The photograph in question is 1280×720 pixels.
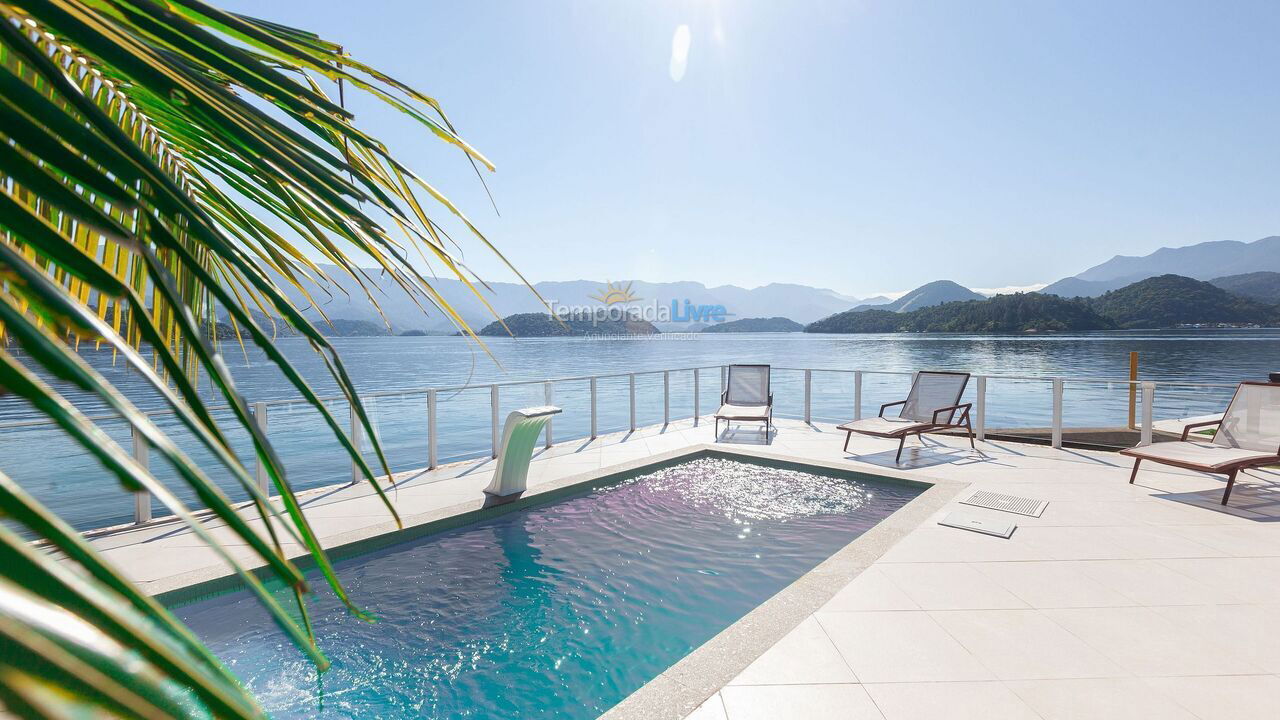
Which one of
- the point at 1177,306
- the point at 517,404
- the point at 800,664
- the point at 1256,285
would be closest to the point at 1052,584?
the point at 800,664

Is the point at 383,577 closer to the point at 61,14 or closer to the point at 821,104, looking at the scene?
the point at 61,14

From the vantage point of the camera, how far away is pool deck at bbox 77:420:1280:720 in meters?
2.26

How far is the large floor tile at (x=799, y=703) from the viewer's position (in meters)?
2.17

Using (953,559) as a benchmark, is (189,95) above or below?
above

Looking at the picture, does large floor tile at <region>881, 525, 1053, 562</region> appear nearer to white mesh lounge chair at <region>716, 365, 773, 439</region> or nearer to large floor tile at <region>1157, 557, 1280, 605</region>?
large floor tile at <region>1157, 557, 1280, 605</region>

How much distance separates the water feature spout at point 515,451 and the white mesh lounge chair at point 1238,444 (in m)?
5.03

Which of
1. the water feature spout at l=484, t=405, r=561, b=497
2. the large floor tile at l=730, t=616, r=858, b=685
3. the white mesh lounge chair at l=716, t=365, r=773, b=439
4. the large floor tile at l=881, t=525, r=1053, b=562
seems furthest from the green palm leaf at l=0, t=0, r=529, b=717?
the white mesh lounge chair at l=716, t=365, r=773, b=439

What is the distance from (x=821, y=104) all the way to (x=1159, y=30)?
5.95m

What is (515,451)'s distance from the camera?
4.65 meters

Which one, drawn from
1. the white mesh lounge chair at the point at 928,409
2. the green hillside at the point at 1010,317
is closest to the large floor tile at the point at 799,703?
the white mesh lounge chair at the point at 928,409

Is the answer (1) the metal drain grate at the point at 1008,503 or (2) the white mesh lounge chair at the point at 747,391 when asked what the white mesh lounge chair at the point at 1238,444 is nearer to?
(1) the metal drain grate at the point at 1008,503

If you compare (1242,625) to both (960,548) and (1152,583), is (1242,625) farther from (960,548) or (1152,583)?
(960,548)

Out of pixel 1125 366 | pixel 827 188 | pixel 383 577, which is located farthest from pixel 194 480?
pixel 1125 366

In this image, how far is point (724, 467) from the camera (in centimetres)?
607
